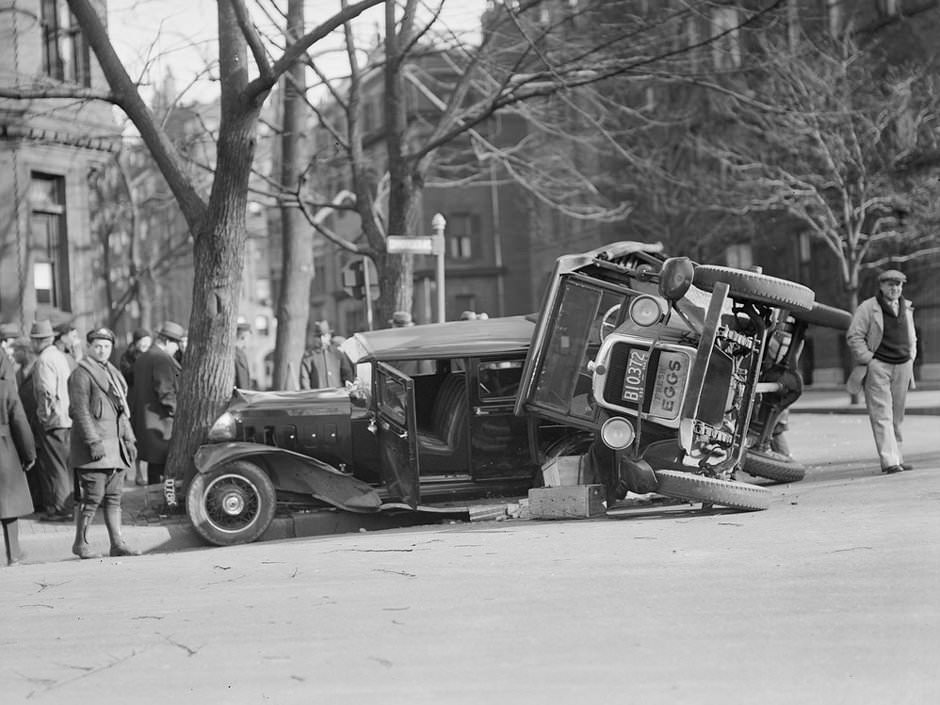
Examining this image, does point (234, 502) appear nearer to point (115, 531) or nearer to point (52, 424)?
point (115, 531)

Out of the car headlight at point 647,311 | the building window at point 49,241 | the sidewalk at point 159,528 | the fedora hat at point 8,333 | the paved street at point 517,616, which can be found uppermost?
the building window at point 49,241

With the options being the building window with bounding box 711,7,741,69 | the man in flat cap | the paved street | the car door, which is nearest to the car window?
the car door

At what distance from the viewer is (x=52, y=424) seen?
13039 millimetres

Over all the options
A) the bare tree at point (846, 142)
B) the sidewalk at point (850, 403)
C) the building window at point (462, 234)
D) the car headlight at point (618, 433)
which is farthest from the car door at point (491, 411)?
the building window at point (462, 234)

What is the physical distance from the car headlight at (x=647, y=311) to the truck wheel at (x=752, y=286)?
331 mm

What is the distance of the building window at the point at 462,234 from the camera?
60562mm

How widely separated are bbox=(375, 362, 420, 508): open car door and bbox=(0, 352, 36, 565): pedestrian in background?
2.79 metres

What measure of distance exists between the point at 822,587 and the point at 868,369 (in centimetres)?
648

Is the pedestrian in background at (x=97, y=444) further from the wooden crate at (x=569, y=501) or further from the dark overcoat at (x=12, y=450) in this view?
the wooden crate at (x=569, y=501)

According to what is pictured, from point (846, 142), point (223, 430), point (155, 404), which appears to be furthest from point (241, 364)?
point (846, 142)

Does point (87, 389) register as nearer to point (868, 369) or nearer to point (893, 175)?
point (868, 369)

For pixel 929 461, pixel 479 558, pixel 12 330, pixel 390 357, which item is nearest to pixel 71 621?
pixel 479 558

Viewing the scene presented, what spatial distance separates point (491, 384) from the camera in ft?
37.0

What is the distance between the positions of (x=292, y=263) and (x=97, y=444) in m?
9.87
